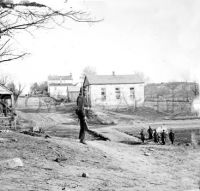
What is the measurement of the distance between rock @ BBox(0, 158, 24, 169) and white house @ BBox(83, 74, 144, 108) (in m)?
33.7

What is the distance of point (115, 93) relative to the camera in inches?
1638

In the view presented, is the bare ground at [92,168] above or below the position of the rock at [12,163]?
below

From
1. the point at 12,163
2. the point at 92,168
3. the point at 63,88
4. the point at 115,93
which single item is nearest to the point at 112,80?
the point at 115,93

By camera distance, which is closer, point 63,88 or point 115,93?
point 115,93

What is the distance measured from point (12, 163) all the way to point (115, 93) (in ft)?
114

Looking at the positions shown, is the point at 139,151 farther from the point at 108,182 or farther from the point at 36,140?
the point at 108,182

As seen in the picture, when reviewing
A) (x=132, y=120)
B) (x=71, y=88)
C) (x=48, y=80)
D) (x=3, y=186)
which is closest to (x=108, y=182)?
(x=3, y=186)

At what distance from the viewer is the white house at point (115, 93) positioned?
41.3 metres

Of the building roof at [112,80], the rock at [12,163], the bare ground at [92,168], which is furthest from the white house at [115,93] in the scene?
the rock at [12,163]

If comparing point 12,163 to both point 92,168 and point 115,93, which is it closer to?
point 92,168

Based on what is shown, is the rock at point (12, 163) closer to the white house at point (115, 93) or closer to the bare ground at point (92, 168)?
the bare ground at point (92, 168)

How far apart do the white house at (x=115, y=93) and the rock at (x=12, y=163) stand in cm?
3368

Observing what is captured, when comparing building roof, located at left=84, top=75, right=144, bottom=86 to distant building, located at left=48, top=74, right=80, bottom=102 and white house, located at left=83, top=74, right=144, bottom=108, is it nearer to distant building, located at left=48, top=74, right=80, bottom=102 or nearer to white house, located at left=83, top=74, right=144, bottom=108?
white house, located at left=83, top=74, right=144, bottom=108

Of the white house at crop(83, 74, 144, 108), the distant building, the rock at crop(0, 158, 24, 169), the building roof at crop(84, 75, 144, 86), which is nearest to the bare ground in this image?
the rock at crop(0, 158, 24, 169)
